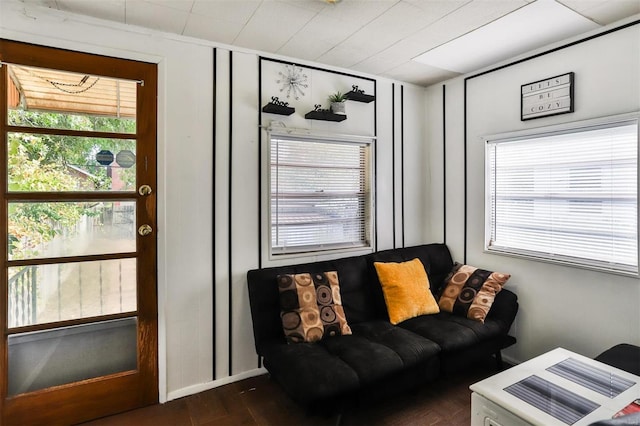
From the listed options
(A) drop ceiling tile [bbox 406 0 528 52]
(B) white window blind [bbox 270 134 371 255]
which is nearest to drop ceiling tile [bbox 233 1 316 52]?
(B) white window blind [bbox 270 134 371 255]

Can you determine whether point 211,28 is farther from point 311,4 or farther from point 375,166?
point 375,166

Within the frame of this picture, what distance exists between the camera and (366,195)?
329cm

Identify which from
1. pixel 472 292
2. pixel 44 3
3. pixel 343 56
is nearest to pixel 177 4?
pixel 44 3

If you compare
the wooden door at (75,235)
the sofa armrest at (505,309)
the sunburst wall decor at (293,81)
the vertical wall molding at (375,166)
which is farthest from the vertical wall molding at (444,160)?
the wooden door at (75,235)

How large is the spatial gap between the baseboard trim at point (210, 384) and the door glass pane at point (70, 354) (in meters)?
0.34

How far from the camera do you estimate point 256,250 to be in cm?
271

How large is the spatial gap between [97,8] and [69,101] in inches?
22.6

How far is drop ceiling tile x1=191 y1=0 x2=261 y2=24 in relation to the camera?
200cm

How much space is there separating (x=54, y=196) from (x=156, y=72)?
1011mm

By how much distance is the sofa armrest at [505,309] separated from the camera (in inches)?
106

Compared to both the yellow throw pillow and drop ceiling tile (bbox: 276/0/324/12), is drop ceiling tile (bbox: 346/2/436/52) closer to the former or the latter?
drop ceiling tile (bbox: 276/0/324/12)

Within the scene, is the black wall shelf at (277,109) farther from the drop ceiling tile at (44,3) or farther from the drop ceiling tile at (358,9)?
the drop ceiling tile at (44,3)

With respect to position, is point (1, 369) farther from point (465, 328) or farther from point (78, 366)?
point (465, 328)

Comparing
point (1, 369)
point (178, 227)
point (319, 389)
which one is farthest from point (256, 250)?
point (1, 369)
